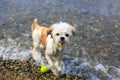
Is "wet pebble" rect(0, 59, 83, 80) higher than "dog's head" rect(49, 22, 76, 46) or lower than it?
lower

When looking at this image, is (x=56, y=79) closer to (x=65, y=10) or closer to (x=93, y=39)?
(x=93, y=39)

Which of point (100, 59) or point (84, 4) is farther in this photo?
point (84, 4)

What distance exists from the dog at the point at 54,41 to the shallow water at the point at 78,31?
0.53m

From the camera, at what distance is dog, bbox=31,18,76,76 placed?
7080 millimetres

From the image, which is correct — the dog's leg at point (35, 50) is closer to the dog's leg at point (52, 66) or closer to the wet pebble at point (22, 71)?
the wet pebble at point (22, 71)

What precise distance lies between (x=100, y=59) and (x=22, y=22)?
3755 mm

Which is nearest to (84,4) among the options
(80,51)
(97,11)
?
(97,11)

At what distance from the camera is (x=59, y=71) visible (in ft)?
26.9

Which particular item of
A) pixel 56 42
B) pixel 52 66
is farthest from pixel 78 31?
pixel 56 42

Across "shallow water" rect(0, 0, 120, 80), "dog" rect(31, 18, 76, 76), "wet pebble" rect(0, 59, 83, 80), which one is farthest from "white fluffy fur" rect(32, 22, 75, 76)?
"shallow water" rect(0, 0, 120, 80)

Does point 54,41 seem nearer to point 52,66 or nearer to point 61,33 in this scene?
point 61,33

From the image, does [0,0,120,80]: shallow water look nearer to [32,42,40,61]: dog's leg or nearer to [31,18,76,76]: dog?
[32,42,40,61]: dog's leg

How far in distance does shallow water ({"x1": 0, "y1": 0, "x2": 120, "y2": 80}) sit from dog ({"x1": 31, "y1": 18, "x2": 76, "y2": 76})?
20.8 inches

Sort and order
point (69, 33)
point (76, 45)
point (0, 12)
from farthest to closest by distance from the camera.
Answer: point (0, 12), point (76, 45), point (69, 33)
